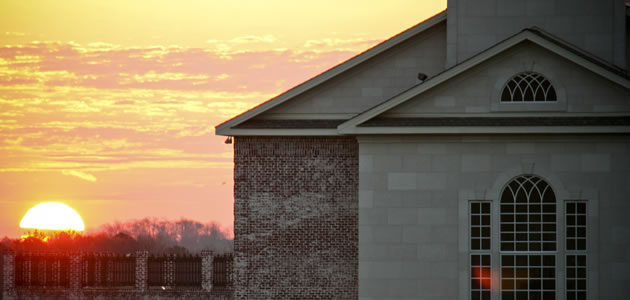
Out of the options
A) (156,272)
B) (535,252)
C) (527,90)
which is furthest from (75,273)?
(527,90)

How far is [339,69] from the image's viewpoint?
3312 cm

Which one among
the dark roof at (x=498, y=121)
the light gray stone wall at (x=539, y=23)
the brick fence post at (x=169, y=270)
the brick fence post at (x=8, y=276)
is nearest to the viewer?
the dark roof at (x=498, y=121)

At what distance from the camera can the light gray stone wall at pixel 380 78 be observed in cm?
3331

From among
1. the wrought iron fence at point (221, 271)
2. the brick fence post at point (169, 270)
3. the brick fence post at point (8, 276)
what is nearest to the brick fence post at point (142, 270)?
the brick fence post at point (169, 270)

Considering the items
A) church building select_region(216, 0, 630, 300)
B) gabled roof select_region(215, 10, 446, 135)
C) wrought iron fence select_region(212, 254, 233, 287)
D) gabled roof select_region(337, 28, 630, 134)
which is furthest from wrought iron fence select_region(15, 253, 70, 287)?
gabled roof select_region(337, 28, 630, 134)

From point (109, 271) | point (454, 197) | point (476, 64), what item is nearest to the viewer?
point (476, 64)

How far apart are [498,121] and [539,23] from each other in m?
5.35

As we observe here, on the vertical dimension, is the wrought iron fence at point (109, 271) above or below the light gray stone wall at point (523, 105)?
below

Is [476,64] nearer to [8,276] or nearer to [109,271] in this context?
[109,271]

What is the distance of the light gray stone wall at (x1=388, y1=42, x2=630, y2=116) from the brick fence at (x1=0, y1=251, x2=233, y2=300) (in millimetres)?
21489

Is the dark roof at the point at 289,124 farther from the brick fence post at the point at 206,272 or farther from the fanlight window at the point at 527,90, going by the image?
the brick fence post at the point at 206,272

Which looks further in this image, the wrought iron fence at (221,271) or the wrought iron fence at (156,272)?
the wrought iron fence at (156,272)

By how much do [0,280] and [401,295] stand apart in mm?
29671

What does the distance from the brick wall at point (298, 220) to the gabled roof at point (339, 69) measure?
33.4 inches
